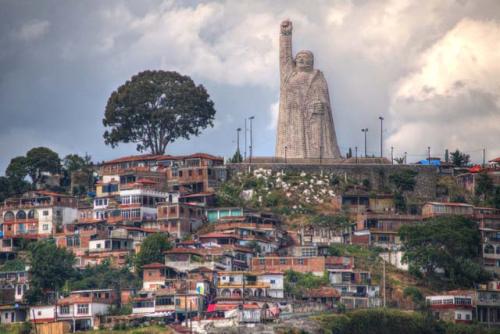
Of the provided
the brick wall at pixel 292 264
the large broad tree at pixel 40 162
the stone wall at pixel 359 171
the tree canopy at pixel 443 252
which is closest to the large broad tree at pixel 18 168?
the large broad tree at pixel 40 162

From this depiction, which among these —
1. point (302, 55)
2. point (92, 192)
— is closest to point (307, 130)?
point (302, 55)

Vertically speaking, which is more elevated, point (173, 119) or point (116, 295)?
point (173, 119)

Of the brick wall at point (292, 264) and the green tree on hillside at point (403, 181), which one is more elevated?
the green tree on hillside at point (403, 181)

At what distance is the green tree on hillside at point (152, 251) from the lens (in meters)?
120

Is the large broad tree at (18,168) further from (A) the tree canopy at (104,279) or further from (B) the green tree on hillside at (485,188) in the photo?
(B) the green tree on hillside at (485,188)

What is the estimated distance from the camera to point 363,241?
12569cm

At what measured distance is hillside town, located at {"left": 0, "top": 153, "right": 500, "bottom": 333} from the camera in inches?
4478

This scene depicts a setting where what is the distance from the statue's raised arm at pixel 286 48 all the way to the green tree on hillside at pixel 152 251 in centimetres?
2824

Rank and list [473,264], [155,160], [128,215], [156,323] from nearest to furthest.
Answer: [156,323]
[473,264]
[128,215]
[155,160]

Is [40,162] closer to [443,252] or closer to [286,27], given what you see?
[286,27]

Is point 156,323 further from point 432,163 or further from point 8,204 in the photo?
point 432,163

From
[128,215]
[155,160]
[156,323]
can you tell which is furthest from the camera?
[155,160]

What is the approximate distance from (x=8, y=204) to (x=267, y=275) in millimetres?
28083

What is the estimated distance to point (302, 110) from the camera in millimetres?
143125
